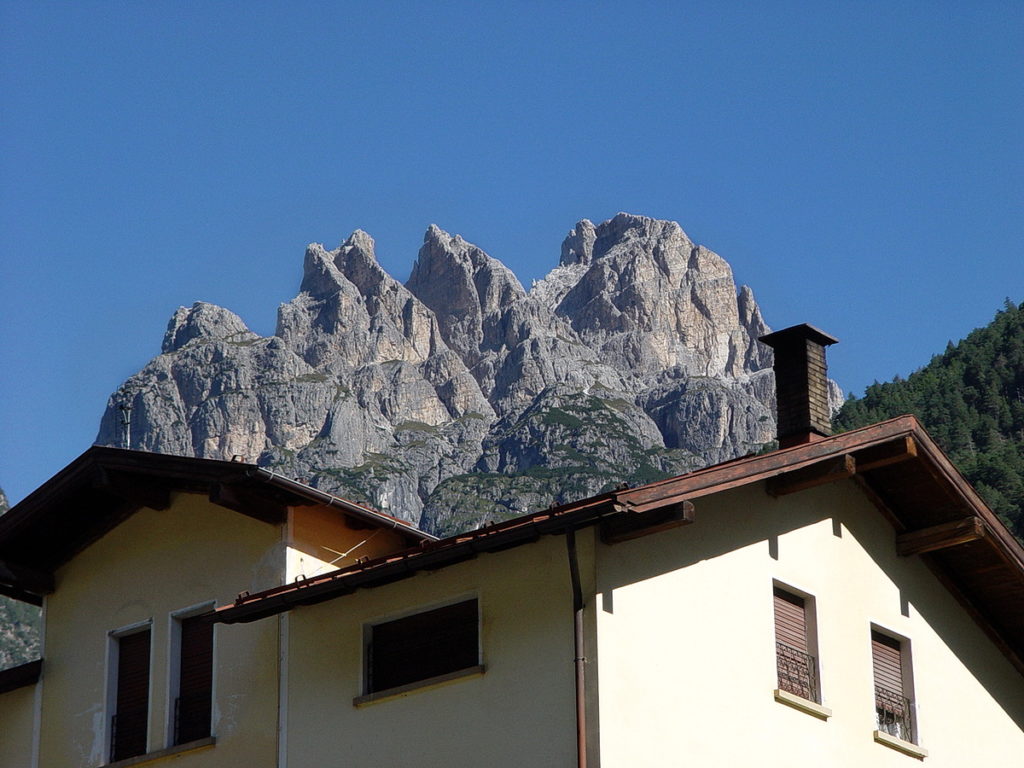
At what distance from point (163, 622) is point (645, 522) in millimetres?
8176

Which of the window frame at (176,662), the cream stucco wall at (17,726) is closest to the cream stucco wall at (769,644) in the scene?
the window frame at (176,662)

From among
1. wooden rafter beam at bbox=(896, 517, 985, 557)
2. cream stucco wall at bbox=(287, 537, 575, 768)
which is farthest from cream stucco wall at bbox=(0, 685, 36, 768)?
wooden rafter beam at bbox=(896, 517, 985, 557)

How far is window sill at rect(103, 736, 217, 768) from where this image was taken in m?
20.7

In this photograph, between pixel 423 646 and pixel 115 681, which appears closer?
pixel 423 646

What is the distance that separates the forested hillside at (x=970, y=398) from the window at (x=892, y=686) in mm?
98349

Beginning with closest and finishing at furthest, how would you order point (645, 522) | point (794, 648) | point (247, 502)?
1. point (645, 522)
2. point (794, 648)
3. point (247, 502)

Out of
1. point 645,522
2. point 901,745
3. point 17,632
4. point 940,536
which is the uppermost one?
point 17,632

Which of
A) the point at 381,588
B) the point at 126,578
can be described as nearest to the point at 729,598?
the point at 381,588

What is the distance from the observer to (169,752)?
21047 mm

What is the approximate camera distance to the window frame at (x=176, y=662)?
21188 millimetres

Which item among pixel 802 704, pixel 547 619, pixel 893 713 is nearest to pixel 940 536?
pixel 893 713

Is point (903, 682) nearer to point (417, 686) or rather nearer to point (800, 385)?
point (800, 385)

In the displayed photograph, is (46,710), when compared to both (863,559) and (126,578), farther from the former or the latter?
(863,559)

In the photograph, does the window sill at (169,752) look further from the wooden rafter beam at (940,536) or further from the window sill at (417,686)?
the wooden rafter beam at (940,536)
